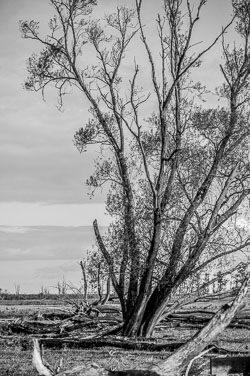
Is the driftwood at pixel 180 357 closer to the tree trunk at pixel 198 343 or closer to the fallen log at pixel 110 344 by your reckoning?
the tree trunk at pixel 198 343

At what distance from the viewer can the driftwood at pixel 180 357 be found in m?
11.3

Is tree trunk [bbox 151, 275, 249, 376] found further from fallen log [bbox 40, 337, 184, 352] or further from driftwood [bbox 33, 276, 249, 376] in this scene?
fallen log [bbox 40, 337, 184, 352]

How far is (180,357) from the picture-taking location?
42.8 ft

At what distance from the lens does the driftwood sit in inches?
444

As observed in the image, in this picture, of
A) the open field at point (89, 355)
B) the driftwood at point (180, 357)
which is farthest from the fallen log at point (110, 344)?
the driftwood at point (180, 357)

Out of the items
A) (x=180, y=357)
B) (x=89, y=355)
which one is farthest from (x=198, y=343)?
(x=89, y=355)

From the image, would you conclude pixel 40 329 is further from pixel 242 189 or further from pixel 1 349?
pixel 242 189

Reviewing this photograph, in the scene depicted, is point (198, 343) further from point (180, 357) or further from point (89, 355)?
point (89, 355)

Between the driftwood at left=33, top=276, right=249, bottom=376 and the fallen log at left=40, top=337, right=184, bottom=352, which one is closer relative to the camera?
the driftwood at left=33, top=276, right=249, bottom=376

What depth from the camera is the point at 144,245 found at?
2544cm

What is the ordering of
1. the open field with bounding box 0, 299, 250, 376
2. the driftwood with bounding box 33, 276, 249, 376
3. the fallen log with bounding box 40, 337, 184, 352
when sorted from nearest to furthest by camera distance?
1. the driftwood with bounding box 33, 276, 249, 376
2. the open field with bounding box 0, 299, 250, 376
3. the fallen log with bounding box 40, 337, 184, 352

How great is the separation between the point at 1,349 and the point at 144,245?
6.70 m

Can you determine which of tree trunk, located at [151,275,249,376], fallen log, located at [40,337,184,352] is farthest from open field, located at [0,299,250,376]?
tree trunk, located at [151,275,249,376]

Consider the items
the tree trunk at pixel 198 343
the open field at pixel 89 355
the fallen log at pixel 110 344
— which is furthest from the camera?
the fallen log at pixel 110 344
